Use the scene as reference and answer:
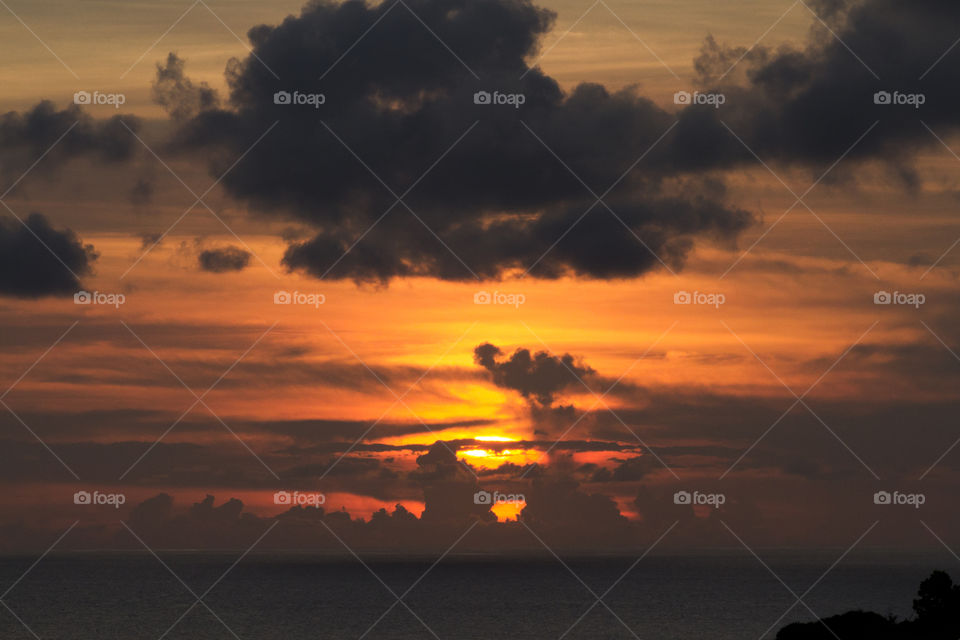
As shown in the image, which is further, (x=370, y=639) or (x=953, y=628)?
(x=370, y=639)

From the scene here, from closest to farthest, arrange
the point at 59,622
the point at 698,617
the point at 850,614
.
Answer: the point at 850,614 → the point at 59,622 → the point at 698,617

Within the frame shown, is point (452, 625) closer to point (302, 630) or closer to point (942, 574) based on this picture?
point (302, 630)

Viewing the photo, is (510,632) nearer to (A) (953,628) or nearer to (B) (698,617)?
(B) (698,617)

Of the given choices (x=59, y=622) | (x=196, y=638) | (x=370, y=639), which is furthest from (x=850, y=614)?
(x=59, y=622)

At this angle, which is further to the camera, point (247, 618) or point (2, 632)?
point (247, 618)

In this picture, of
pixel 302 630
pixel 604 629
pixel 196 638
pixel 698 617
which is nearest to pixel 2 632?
pixel 196 638

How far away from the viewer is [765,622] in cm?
18375

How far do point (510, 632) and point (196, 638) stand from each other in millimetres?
46513

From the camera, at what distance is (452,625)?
175625 mm

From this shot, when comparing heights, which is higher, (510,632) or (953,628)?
(510,632)

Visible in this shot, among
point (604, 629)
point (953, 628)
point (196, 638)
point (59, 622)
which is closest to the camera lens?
point (953, 628)

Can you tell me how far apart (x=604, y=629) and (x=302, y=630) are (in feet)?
149

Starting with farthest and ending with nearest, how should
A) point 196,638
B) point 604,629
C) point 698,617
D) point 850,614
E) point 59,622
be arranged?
point 698,617, point 59,622, point 604,629, point 196,638, point 850,614

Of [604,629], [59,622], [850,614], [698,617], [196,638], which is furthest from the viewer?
[698,617]
